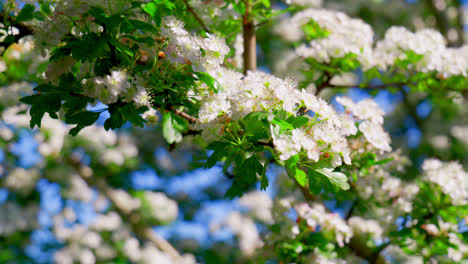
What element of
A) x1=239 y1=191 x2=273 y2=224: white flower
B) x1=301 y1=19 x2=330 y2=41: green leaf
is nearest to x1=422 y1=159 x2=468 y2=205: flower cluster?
x1=301 y1=19 x2=330 y2=41: green leaf

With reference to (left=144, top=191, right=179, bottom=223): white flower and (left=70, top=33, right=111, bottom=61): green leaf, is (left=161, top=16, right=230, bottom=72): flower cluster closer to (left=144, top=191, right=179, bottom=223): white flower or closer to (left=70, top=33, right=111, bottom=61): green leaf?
(left=70, top=33, right=111, bottom=61): green leaf

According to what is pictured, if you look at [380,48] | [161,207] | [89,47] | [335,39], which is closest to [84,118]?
[89,47]

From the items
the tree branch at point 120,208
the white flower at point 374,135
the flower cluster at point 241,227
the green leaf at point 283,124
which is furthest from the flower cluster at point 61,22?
the flower cluster at point 241,227

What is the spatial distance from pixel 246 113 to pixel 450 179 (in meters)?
1.61

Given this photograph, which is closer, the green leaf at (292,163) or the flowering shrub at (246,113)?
the green leaf at (292,163)

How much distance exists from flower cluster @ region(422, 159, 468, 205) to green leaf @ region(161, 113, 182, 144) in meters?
1.72

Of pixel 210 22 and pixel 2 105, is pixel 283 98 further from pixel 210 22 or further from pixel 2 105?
pixel 2 105

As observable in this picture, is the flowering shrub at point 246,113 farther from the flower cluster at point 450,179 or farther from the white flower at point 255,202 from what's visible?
the white flower at point 255,202

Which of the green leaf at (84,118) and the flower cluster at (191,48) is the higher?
the flower cluster at (191,48)

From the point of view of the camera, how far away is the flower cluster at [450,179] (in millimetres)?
2299

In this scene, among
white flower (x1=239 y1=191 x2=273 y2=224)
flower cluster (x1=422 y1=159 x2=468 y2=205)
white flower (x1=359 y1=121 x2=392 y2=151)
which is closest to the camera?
white flower (x1=359 y1=121 x2=392 y2=151)

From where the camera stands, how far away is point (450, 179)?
2.38 m

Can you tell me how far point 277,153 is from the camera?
1450mm

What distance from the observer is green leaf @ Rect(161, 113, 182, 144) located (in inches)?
62.4
